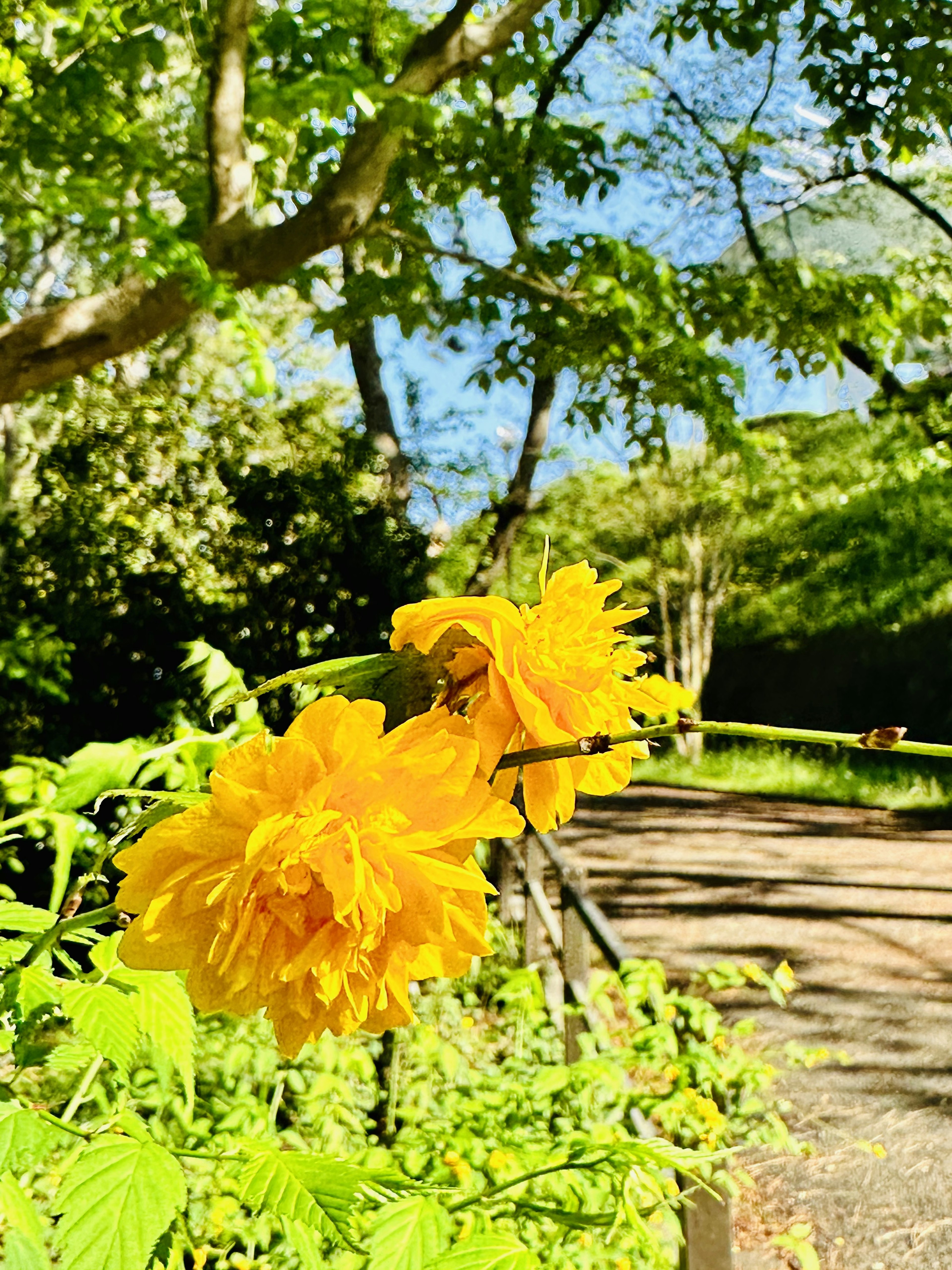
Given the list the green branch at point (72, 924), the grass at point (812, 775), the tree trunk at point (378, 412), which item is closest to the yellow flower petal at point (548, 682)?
the green branch at point (72, 924)

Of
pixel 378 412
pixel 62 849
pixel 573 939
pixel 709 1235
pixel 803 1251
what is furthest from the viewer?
pixel 378 412

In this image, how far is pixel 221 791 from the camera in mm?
298

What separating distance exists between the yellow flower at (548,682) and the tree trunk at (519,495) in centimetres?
555

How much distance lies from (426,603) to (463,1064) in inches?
96.3

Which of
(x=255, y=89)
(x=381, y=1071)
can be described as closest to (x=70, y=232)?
(x=255, y=89)

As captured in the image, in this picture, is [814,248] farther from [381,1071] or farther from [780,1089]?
[381,1071]

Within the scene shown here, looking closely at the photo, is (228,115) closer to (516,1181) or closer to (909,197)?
(516,1181)

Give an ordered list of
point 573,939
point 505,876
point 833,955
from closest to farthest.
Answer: point 573,939 < point 505,876 < point 833,955

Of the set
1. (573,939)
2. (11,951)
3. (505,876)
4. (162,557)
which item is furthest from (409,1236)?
(162,557)

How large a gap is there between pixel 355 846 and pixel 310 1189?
16.6 inches

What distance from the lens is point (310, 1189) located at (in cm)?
60

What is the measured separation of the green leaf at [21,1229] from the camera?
556 millimetres

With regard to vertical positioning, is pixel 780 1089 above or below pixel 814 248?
below

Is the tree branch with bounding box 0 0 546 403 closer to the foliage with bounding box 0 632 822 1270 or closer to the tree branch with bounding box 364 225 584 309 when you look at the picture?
the tree branch with bounding box 364 225 584 309
